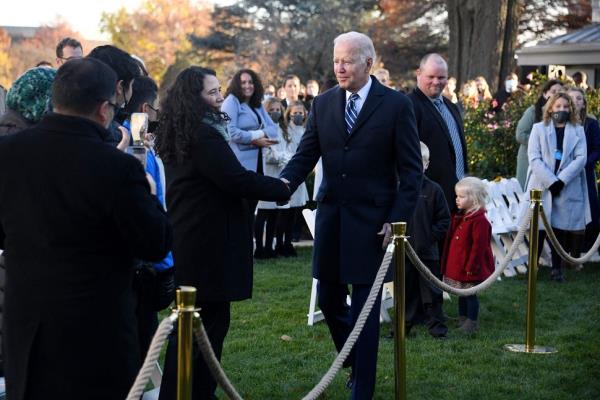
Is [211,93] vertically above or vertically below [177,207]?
above

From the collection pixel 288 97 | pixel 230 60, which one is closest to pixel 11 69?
pixel 230 60

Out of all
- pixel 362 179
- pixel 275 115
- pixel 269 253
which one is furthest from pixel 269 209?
pixel 362 179

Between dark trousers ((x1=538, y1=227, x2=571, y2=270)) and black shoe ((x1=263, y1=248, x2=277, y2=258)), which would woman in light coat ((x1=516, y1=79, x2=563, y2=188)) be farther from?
black shoe ((x1=263, y1=248, x2=277, y2=258))

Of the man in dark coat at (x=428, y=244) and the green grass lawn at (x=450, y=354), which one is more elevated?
the man in dark coat at (x=428, y=244)

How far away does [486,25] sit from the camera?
26.1 meters

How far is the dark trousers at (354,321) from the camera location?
6.12 meters

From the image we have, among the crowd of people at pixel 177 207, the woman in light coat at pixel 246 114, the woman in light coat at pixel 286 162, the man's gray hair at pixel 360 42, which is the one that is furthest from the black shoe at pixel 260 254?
the man's gray hair at pixel 360 42

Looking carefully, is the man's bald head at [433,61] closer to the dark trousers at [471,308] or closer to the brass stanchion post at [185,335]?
the dark trousers at [471,308]

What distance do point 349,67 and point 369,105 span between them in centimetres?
26

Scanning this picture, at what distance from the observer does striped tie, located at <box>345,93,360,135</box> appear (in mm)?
6256

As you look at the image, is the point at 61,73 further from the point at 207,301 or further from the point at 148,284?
the point at 207,301

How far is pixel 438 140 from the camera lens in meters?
8.52

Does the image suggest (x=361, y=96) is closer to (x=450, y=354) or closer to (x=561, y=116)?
(x=450, y=354)

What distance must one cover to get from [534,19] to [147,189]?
5284cm
